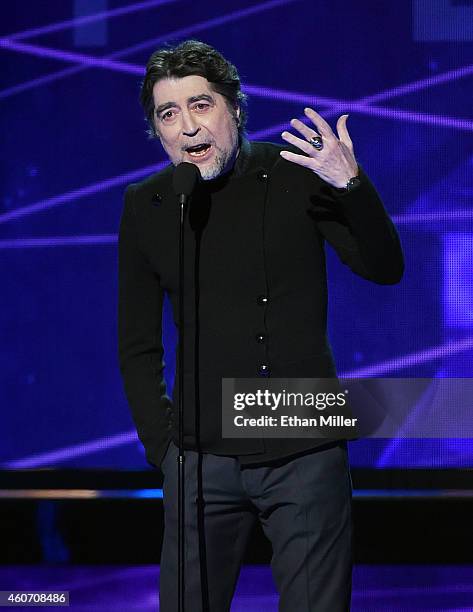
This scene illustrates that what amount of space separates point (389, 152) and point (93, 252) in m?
1.19

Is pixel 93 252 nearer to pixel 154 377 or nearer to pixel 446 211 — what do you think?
pixel 446 211

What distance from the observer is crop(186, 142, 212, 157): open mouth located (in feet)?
6.09

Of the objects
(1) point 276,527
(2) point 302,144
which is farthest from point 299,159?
(1) point 276,527

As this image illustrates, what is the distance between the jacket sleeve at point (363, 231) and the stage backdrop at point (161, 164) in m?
1.99

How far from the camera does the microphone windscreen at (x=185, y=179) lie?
5.54 feet

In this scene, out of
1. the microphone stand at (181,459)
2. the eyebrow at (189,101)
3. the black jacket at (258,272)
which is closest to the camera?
the microphone stand at (181,459)

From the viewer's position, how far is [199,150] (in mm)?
1861

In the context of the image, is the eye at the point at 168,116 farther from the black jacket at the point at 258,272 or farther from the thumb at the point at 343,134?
the thumb at the point at 343,134

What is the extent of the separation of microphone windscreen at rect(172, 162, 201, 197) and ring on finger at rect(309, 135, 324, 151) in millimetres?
202

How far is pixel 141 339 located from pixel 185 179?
0.44 meters

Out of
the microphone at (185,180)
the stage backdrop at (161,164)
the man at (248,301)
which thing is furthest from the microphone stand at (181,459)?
the stage backdrop at (161,164)

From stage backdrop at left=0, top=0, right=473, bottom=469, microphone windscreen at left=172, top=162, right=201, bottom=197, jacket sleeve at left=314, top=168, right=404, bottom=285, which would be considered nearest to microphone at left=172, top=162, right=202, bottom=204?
microphone windscreen at left=172, top=162, right=201, bottom=197

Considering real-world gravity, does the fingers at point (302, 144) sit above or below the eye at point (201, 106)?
below

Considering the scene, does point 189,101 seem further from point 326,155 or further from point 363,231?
point 363,231
